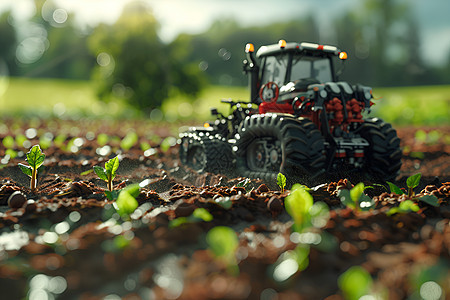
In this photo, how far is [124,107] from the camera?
85.7 ft

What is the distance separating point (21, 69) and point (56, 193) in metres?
54.6

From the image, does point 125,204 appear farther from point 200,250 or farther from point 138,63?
point 138,63

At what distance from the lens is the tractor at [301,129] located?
16.0ft

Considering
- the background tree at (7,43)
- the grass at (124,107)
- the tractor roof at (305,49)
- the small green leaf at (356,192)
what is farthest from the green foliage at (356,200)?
the background tree at (7,43)


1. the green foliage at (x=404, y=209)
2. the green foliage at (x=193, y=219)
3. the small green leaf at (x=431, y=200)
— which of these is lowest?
the small green leaf at (x=431, y=200)

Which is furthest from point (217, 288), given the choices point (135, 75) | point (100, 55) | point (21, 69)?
point (21, 69)

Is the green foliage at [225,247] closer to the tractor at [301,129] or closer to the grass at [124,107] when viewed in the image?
the tractor at [301,129]

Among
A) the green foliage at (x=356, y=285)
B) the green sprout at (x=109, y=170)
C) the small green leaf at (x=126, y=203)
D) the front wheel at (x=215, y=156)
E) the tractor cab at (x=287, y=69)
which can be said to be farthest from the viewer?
the front wheel at (x=215, y=156)

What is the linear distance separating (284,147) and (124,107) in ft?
74.0

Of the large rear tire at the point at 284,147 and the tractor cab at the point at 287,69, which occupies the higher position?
the tractor cab at the point at 287,69

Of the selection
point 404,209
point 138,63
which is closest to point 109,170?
point 404,209

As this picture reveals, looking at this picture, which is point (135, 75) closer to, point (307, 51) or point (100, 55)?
point (100, 55)

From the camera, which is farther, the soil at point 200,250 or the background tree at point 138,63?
the background tree at point 138,63

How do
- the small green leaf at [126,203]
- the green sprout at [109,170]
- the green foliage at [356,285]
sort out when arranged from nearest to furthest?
the green foliage at [356,285]
the small green leaf at [126,203]
the green sprout at [109,170]
